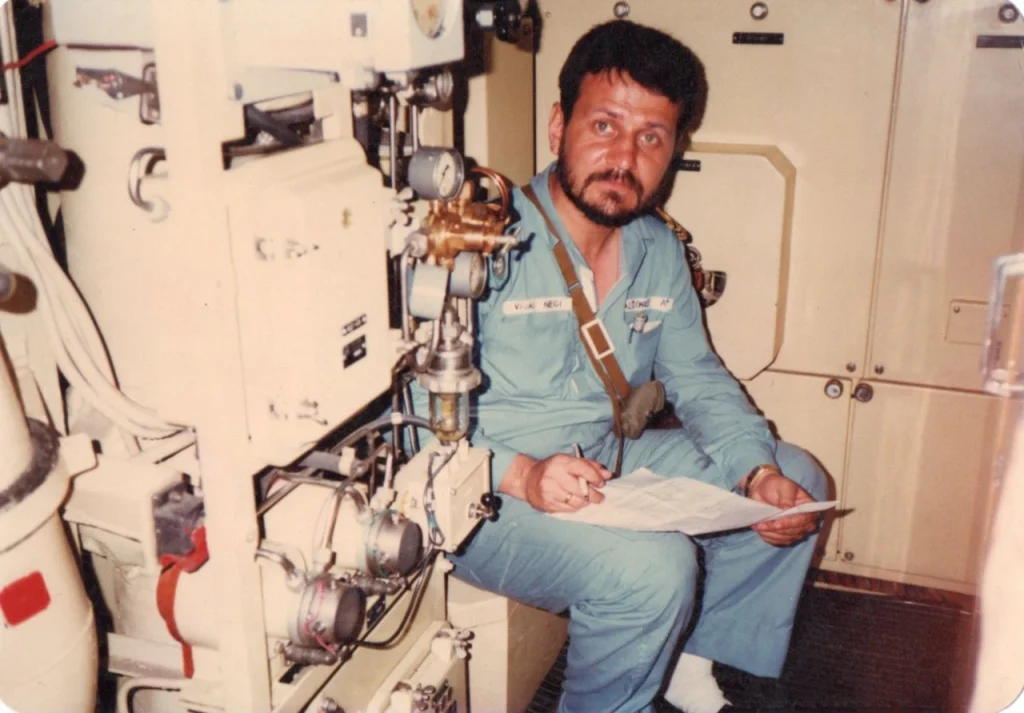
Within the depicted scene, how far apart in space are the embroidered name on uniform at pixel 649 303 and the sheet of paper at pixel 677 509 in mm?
544

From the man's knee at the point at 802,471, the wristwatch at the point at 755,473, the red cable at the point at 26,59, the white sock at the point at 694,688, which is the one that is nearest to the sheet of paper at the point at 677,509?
the wristwatch at the point at 755,473

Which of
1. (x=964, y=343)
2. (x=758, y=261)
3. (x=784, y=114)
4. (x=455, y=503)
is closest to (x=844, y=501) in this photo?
(x=964, y=343)

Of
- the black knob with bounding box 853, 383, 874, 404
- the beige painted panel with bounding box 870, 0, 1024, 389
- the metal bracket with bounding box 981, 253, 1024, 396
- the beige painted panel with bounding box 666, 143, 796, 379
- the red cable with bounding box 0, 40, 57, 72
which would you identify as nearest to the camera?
the metal bracket with bounding box 981, 253, 1024, 396

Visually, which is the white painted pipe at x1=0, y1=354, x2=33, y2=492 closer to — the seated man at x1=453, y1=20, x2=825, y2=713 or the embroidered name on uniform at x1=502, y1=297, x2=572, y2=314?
the seated man at x1=453, y1=20, x2=825, y2=713

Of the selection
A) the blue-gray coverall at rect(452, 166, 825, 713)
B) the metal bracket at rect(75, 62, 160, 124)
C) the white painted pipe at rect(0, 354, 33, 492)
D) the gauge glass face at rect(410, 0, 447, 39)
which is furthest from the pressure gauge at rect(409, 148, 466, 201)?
the white painted pipe at rect(0, 354, 33, 492)

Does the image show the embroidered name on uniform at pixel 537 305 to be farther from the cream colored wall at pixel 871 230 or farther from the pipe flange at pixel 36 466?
the pipe flange at pixel 36 466

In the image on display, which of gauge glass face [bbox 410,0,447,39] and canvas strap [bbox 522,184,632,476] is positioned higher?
gauge glass face [bbox 410,0,447,39]

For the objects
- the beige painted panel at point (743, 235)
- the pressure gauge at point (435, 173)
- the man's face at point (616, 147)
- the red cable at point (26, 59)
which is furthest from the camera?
the beige painted panel at point (743, 235)

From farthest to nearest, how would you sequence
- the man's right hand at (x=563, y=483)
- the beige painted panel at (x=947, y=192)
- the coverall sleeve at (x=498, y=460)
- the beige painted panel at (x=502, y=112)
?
the beige painted panel at (x=947, y=192), the beige painted panel at (x=502, y=112), the coverall sleeve at (x=498, y=460), the man's right hand at (x=563, y=483)

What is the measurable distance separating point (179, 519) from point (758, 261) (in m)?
1.82

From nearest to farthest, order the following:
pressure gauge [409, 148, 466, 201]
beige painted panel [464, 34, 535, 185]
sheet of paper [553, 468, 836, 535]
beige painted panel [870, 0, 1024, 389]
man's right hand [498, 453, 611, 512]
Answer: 1. pressure gauge [409, 148, 466, 201]
2. sheet of paper [553, 468, 836, 535]
3. man's right hand [498, 453, 611, 512]
4. beige painted panel [464, 34, 535, 185]
5. beige painted panel [870, 0, 1024, 389]

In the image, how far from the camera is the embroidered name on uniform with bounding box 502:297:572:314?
2117 mm

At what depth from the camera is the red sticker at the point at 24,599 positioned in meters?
1.25

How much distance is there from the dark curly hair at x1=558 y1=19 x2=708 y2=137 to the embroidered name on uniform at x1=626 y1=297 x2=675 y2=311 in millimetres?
444
